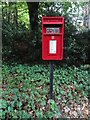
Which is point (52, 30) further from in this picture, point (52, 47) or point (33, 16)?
point (33, 16)

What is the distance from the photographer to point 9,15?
984 centimetres

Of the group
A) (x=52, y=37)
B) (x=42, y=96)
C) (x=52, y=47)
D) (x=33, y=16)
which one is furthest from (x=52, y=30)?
(x=33, y=16)

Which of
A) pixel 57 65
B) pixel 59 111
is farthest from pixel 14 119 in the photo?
pixel 57 65

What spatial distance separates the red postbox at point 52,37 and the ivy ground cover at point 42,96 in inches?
30.1

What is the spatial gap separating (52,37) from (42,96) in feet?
3.45

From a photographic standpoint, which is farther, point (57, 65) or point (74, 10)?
point (74, 10)

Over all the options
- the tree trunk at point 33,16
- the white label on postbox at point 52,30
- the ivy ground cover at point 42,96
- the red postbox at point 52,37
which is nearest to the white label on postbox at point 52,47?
the red postbox at point 52,37

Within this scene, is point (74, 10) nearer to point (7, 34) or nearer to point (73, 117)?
point (7, 34)

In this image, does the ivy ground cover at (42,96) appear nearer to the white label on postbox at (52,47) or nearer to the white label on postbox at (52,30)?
the white label on postbox at (52,47)

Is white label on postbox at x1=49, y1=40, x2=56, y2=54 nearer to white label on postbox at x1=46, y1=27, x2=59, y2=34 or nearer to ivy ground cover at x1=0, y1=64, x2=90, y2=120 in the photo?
white label on postbox at x1=46, y1=27, x2=59, y2=34

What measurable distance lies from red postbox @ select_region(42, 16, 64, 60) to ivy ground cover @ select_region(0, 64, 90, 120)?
76 centimetres

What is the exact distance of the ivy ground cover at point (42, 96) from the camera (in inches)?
150

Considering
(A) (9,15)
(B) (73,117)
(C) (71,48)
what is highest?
(A) (9,15)

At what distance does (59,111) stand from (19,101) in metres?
0.67
